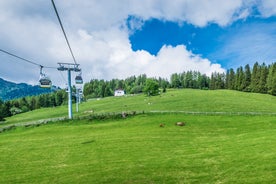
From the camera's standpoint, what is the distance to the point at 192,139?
869 inches

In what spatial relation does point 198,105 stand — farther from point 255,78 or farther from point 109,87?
point 109,87

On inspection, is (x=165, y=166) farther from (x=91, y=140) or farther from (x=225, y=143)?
(x=91, y=140)

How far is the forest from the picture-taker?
102m

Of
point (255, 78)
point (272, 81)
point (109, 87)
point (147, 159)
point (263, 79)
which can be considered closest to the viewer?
point (147, 159)

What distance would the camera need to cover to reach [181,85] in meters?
168

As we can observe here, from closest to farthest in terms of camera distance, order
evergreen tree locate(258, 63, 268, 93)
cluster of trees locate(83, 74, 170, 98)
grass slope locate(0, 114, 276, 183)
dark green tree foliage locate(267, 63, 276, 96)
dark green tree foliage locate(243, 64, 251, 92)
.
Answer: grass slope locate(0, 114, 276, 183)
dark green tree foliage locate(267, 63, 276, 96)
evergreen tree locate(258, 63, 268, 93)
dark green tree foliage locate(243, 64, 251, 92)
cluster of trees locate(83, 74, 170, 98)

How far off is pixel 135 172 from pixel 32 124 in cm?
2975

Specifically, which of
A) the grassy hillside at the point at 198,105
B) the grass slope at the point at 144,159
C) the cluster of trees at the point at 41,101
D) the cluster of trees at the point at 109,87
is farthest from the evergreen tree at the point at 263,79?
the cluster of trees at the point at 41,101

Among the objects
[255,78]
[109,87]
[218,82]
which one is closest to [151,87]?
[255,78]

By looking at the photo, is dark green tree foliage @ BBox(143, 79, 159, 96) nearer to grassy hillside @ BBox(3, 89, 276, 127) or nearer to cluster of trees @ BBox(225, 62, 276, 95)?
grassy hillside @ BBox(3, 89, 276, 127)

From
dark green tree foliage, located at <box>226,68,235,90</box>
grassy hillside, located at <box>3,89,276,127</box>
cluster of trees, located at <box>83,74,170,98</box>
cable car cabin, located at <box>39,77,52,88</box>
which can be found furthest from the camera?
cluster of trees, located at <box>83,74,170,98</box>

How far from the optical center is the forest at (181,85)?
102 meters

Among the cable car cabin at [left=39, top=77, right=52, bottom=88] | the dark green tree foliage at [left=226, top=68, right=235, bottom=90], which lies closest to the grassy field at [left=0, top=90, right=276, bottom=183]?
the cable car cabin at [left=39, top=77, right=52, bottom=88]

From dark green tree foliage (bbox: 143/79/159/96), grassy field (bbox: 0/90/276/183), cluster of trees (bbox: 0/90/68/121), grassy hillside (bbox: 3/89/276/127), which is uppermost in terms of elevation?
dark green tree foliage (bbox: 143/79/159/96)
